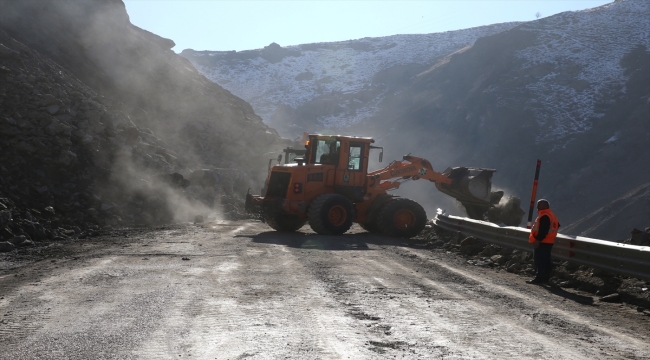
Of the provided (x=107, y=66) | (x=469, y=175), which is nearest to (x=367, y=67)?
(x=107, y=66)

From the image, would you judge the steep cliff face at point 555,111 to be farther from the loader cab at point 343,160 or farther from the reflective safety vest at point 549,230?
the reflective safety vest at point 549,230

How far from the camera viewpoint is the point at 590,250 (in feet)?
30.3

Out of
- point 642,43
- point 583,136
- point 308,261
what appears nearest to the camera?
point 308,261

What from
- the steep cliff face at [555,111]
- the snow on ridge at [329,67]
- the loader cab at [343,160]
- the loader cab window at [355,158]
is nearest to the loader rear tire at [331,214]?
the loader cab at [343,160]

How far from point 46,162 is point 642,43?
79514 mm

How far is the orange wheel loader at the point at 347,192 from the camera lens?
55.5 feet

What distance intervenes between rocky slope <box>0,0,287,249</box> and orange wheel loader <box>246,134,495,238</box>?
494 cm

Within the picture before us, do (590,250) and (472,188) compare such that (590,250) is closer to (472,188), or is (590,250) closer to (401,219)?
(401,219)

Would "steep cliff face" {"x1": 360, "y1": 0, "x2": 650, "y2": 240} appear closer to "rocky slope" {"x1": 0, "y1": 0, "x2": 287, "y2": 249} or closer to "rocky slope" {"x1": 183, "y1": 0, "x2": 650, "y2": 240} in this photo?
"rocky slope" {"x1": 183, "y1": 0, "x2": 650, "y2": 240}

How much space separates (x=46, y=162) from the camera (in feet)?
60.1

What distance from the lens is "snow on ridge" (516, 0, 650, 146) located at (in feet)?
229

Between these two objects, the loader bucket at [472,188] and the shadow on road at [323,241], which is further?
the loader bucket at [472,188]

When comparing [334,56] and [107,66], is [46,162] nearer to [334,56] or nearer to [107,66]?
[107,66]

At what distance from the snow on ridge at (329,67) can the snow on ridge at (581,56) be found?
30.1m
